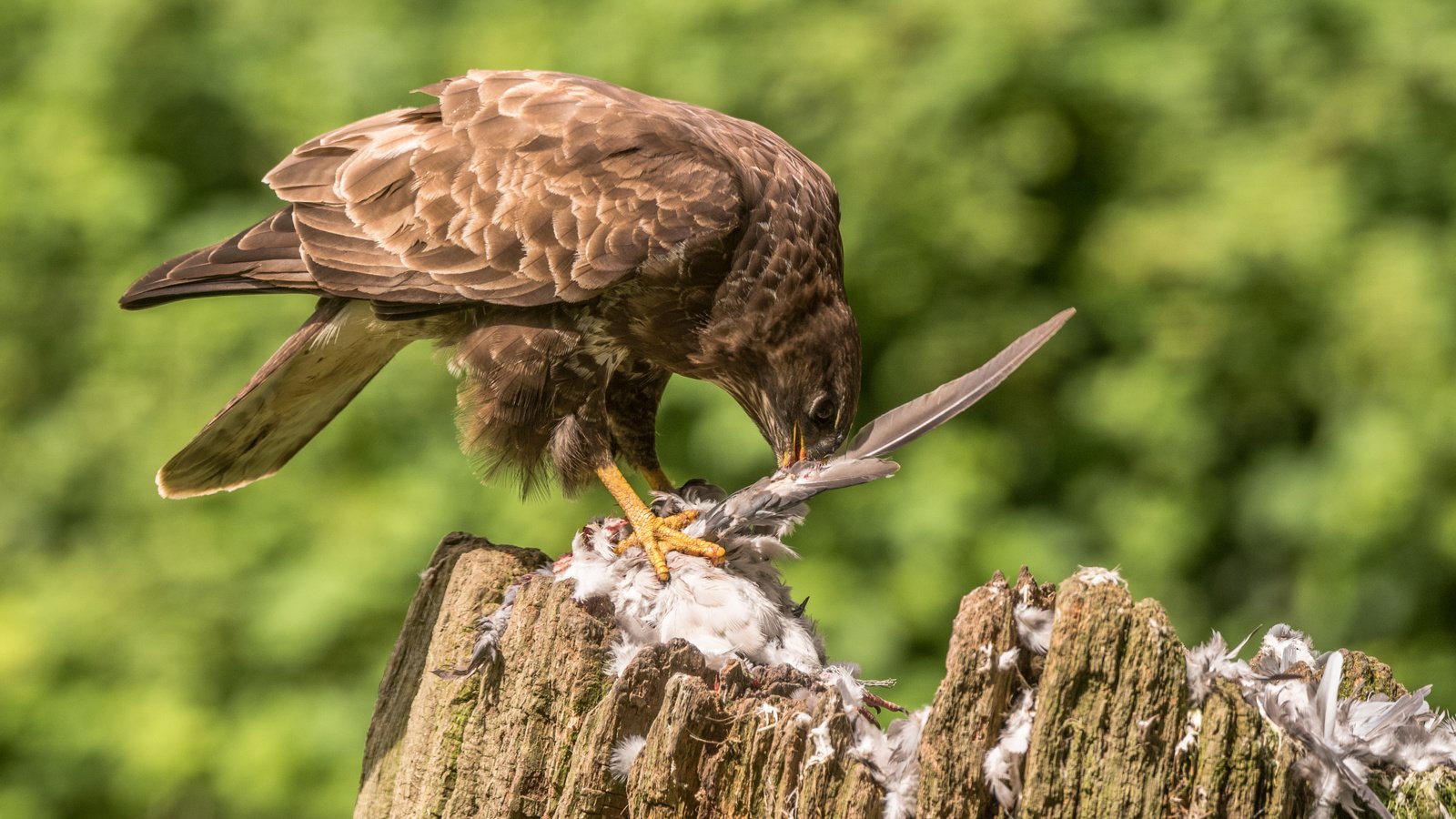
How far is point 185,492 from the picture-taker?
13.4 feet

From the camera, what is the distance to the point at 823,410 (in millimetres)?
3889

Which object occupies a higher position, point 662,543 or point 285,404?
point 285,404

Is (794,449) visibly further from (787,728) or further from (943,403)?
(787,728)

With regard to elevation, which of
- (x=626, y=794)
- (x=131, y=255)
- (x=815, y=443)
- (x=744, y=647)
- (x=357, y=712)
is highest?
(x=131, y=255)

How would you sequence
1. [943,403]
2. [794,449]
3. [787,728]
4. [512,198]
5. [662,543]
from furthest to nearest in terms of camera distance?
[794,449] → [512,198] → [662,543] → [943,403] → [787,728]

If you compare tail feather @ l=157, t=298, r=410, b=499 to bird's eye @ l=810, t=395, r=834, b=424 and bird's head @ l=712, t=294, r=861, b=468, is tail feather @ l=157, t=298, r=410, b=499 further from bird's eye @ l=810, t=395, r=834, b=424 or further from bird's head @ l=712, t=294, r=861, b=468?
bird's eye @ l=810, t=395, r=834, b=424

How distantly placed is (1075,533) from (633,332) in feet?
7.03

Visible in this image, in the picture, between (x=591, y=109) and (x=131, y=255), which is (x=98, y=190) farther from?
(x=591, y=109)

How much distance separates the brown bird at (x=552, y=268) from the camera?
3699mm

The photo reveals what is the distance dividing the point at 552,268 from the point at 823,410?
30.6 inches

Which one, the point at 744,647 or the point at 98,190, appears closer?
the point at 744,647

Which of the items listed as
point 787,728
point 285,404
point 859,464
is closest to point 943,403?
point 859,464

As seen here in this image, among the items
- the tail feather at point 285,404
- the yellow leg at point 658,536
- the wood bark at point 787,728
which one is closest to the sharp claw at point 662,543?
the yellow leg at point 658,536

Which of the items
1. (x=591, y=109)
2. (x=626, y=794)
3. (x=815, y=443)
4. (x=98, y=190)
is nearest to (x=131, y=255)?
(x=98, y=190)
